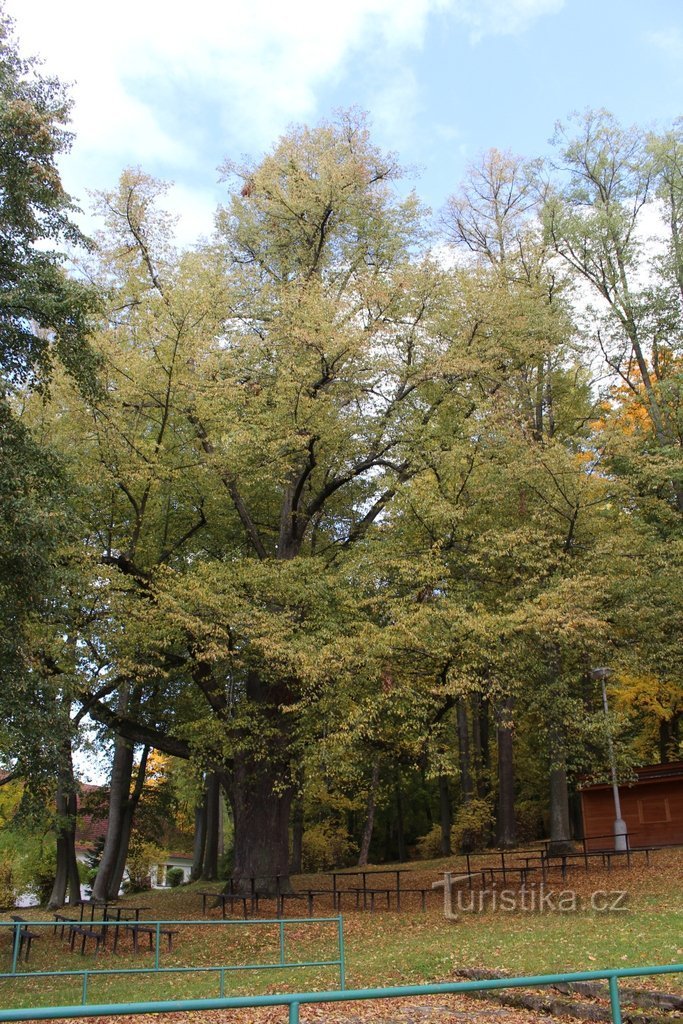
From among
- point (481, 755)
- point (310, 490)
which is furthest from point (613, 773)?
point (481, 755)

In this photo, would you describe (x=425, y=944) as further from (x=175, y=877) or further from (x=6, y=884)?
(x=175, y=877)

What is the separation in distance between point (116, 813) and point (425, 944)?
49.7 feet

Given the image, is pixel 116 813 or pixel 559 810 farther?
pixel 116 813

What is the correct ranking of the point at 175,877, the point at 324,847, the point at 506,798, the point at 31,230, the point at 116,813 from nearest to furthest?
the point at 31,230 < the point at 116,813 < the point at 506,798 < the point at 324,847 < the point at 175,877

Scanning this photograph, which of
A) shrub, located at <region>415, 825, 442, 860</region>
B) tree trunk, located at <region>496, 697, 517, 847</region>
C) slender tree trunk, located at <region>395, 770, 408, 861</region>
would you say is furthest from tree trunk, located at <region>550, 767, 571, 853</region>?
slender tree trunk, located at <region>395, 770, 408, 861</region>

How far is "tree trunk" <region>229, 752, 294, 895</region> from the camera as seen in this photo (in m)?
19.0

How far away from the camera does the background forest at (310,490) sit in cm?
1381

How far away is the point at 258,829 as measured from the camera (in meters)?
19.4

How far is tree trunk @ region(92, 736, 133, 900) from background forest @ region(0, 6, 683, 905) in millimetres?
132

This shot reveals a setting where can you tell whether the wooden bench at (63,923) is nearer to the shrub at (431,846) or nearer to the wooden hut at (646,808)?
the wooden hut at (646,808)

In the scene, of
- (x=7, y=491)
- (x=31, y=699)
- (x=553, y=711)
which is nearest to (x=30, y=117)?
(x=7, y=491)

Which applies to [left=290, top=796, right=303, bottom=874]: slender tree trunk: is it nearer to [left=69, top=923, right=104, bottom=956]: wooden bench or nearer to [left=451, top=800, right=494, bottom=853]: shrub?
[left=451, top=800, right=494, bottom=853]: shrub

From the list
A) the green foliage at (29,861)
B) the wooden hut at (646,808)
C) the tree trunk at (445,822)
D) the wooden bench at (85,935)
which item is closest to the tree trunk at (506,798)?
the wooden hut at (646,808)

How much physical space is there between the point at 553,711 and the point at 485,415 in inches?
304
